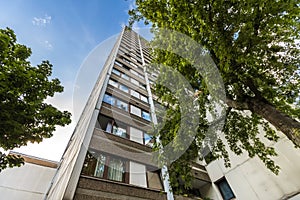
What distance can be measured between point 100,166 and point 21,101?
14.6 ft

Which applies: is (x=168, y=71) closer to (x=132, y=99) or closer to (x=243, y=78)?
(x=243, y=78)

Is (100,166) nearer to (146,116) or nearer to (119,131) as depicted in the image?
(119,131)

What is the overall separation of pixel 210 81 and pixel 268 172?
237 inches

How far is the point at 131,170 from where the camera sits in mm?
8523

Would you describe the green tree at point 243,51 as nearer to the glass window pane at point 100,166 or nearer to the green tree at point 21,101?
the glass window pane at point 100,166

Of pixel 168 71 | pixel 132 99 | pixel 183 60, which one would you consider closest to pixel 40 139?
pixel 168 71

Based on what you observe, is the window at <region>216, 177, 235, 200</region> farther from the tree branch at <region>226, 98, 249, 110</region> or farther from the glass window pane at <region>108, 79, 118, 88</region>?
the glass window pane at <region>108, 79, 118, 88</region>

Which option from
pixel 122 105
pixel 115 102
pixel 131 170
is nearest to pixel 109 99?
pixel 115 102

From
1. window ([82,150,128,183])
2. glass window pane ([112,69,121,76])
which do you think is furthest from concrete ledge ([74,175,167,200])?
glass window pane ([112,69,121,76])

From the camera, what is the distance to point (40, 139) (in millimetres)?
5914

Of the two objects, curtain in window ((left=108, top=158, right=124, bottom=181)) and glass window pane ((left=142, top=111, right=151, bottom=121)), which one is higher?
glass window pane ((left=142, top=111, right=151, bottom=121))

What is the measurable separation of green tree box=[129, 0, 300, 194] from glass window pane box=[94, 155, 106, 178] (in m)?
3.46

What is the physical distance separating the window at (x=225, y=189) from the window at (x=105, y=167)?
6.05 m

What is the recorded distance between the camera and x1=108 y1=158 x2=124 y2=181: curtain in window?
781 cm
